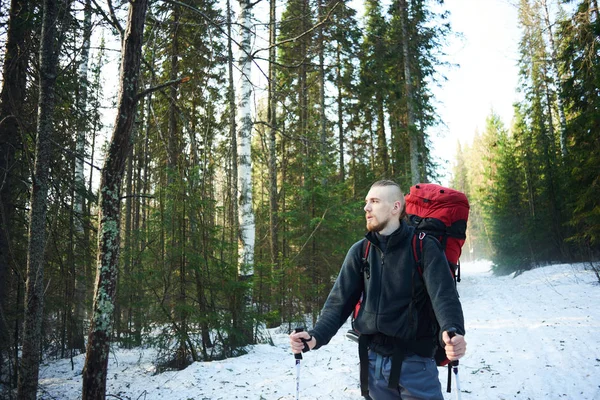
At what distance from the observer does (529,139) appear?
2466 cm

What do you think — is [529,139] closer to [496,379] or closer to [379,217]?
[496,379]

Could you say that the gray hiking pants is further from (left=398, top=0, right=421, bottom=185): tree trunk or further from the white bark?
(left=398, top=0, right=421, bottom=185): tree trunk

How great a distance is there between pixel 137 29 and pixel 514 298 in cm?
1474

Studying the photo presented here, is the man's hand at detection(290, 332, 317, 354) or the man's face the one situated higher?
the man's face

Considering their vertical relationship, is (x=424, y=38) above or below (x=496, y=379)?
above

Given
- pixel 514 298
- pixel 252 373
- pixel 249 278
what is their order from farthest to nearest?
pixel 514 298
pixel 249 278
pixel 252 373

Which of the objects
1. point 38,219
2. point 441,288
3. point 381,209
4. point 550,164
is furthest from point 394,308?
point 550,164

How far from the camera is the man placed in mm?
2412

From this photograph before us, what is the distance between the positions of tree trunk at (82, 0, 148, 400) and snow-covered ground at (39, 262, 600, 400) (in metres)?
1.23

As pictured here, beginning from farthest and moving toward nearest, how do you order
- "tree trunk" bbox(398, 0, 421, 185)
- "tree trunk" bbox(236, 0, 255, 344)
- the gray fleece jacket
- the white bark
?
1. "tree trunk" bbox(398, 0, 421, 185)
2. the white bark
3. "tree trunk" bbox(236, 0, 255, 344)
4. the gray fleece jacket

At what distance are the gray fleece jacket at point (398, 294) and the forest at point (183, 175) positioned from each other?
85.6 inches

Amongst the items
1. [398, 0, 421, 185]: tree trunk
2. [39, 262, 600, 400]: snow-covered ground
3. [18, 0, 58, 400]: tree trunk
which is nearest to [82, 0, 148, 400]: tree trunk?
[18, 0, 58, 400]: tree trunk

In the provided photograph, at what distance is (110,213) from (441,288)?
3501 millimetres

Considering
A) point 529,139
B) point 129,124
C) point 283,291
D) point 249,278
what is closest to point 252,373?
point 249,278
